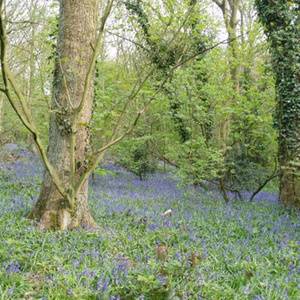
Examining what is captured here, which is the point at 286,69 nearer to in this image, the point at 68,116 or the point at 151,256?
the point at 68,116

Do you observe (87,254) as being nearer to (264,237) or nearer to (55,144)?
(55,144)

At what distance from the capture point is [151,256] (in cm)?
374

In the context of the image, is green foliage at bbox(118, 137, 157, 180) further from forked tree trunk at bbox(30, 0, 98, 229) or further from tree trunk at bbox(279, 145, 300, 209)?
forked tree trunk at bbox(30, 0, 98, 229)

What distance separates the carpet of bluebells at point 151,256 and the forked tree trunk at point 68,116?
0.28m

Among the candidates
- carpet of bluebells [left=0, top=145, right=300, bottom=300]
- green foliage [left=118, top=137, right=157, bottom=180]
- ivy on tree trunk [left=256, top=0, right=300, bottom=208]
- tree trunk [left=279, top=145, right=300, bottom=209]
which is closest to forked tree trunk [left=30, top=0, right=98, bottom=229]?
carpet of bluebells [left=0, top=145, right=300, bottom=300]

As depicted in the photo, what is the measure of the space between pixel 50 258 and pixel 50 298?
2.78ft

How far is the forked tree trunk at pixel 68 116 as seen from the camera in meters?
4.48

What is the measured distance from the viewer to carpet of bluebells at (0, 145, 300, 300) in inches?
110

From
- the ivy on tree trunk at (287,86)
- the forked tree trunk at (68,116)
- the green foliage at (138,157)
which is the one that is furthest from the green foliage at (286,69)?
the green foliage at (138,157)

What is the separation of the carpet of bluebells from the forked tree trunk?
0.90 ft

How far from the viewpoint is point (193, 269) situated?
3.22 m

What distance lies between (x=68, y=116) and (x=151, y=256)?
7.05 feet

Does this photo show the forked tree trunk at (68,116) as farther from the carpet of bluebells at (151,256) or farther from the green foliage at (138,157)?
the green foliage at (138,157)

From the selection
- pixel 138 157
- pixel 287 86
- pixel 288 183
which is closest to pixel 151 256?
pixel 288 183
